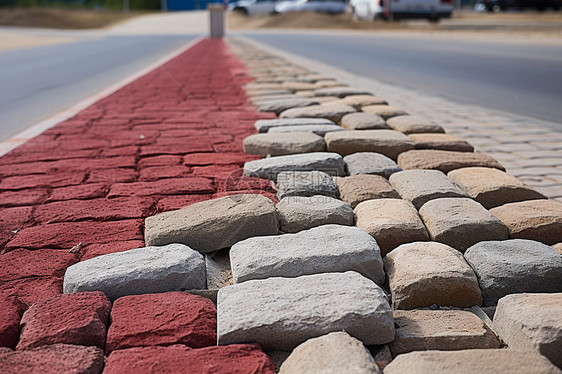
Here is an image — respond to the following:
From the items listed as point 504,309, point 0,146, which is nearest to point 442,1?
point 0,146

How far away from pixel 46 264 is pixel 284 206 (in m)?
0.92

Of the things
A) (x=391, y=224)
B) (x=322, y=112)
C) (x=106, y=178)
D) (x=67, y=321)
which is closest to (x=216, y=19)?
(x=322, y=112)

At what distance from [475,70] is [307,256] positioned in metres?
7.59

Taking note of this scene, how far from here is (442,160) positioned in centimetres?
304

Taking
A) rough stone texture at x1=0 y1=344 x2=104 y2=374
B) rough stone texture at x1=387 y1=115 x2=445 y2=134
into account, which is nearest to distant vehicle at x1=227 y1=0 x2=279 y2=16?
rough stone texture at x1=387 y1=115 x2=445 y2=134

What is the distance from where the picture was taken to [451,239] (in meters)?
2.14

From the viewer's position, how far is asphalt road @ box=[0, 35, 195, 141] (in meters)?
5.64

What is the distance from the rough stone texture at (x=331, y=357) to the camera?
1.35m

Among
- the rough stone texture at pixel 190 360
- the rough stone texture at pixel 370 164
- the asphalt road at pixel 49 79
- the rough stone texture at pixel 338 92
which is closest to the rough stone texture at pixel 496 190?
the rough stone texture at pixel 370 164

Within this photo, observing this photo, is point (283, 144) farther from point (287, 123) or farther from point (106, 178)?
point (106, 178)

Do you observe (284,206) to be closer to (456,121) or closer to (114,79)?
(456,121)

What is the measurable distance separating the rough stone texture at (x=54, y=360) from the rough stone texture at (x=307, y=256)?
1.75ft

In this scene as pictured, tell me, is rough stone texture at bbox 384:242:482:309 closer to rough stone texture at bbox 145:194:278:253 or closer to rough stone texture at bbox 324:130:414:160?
rough stone texture at bbox 145:194:278:253

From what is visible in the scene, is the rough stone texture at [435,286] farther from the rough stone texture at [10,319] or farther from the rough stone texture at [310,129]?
the rough stone texture at [310,129]
